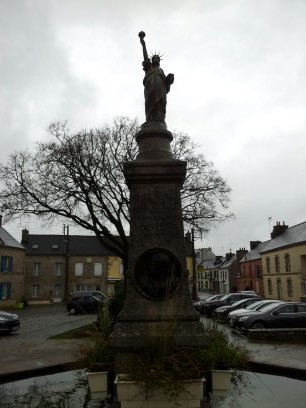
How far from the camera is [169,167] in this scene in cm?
705

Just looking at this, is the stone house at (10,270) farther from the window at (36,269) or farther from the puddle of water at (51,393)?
the puddle of water at (51,393)

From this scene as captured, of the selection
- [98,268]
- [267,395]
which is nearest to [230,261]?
[98,268]

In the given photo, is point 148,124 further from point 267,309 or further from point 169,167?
point 267,309

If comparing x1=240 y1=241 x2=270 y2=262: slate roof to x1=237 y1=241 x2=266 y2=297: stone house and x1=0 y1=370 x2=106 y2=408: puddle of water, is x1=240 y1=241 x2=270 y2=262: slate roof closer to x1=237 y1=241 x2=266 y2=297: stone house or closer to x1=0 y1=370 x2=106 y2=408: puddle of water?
x1=237 y1=241 x2=266 y2=297: stone house

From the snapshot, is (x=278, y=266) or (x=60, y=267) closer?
(x=278, y=266)

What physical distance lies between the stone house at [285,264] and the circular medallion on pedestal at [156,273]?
31.3m

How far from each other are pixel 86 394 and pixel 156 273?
2.42 metres

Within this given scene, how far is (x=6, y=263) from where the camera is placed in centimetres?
4062

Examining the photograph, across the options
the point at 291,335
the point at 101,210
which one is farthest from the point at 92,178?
the point at 291,335

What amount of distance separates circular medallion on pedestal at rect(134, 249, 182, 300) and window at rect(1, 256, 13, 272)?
37.1 meters

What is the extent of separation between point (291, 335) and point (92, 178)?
1242 cm

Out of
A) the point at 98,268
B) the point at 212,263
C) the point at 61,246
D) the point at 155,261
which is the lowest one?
the point at 155,261

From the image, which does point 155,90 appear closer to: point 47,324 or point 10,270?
point 47,324

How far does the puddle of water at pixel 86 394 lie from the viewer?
6066mm
